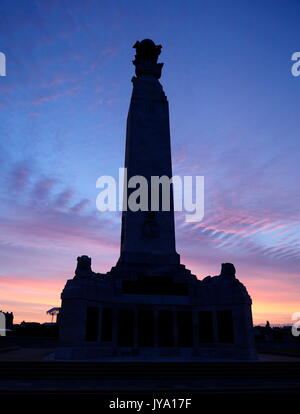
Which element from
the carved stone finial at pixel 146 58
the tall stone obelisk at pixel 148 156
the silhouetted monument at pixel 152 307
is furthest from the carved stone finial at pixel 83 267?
the carved stone finial at pixel 146 58

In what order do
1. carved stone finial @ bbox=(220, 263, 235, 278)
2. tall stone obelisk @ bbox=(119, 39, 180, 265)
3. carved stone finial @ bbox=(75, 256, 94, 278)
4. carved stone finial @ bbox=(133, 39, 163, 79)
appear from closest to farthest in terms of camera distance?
1. carved stone finial @ bbox=(75, 256, 94, 278)
2. carved stone finial @ bbox=(220, 263, 235, 278)
3. tall stone obelisk @ bbox=(119, 39, 180, 265)
4. carved stone finial @ bbox=(133, 39, 163, 79)

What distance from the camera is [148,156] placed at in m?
34.8

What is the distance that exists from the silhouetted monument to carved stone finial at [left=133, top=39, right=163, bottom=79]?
17.3 meters

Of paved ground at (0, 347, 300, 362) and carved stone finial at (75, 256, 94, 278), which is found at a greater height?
carved stone finial at (75, 256, 94, 278)

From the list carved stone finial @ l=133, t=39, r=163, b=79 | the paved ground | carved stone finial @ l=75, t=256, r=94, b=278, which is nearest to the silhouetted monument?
carved stone finial @ l=75, t=256, r=94, b=278

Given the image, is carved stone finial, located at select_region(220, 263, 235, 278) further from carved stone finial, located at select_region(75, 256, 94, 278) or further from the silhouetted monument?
carved stone finial, located at select_region(75, 256, 94, 278)

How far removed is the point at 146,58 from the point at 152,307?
1096 inches

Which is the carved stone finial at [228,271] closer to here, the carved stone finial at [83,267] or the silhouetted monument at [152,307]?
the silhouetted monument at [152,307]

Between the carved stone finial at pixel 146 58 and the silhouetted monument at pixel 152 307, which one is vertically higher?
the carved stone finial at pixel 146 58

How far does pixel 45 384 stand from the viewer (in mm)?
13445

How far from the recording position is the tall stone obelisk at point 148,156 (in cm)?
3166

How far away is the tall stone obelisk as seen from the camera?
104 feet
